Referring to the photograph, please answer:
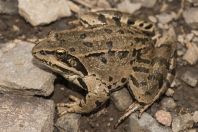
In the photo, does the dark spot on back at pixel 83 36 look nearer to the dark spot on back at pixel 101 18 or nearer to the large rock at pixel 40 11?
the dark spot on back at pixel 101 18

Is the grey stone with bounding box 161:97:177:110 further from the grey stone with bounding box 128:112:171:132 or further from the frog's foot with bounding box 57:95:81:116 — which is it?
the frog's foot with bounding box 57:95:81:116

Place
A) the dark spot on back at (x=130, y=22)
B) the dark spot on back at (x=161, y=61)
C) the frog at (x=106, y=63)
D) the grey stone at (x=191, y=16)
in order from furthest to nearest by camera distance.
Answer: the grey stone at (x=191, y=16), the dark spot on back at (x=130, y=22), the dark spot on back at (x=161, y=61), the frog at (x=106, y=63)

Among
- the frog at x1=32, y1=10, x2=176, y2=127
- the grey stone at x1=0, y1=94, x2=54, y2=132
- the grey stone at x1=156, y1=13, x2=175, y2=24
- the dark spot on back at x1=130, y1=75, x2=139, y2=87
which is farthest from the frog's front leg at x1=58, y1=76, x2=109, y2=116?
the grey stone at x1=156, y1=13, x2=175, y2=24

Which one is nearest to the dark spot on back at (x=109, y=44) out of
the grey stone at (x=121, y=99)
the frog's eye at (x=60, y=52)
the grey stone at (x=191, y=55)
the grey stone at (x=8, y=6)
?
the frog's eye at (x=60, y=52)

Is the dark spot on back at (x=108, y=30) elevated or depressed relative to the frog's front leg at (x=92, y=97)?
elevated

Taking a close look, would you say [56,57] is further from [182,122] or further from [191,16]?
[191,16]

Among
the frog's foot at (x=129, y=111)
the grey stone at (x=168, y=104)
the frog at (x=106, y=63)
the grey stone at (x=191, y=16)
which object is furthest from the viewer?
the grey stone at (x=191, y=16)

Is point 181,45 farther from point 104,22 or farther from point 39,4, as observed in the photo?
point 39,4
